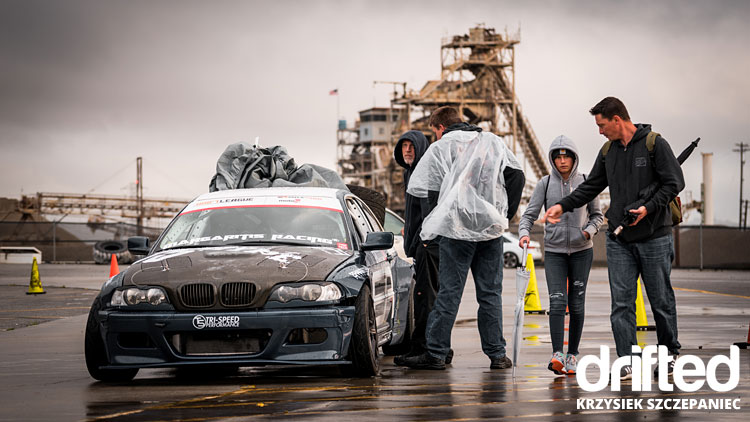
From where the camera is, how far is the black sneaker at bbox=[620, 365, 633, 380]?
7996 millimetres

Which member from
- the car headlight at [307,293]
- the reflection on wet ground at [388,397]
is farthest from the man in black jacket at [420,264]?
the car headlight at [307,293]

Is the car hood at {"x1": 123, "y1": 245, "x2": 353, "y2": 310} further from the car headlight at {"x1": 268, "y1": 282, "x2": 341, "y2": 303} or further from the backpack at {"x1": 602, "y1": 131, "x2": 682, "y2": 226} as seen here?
the backpack at {"x1": 602, "y1": 131, "x2": 682, "y2": 226}

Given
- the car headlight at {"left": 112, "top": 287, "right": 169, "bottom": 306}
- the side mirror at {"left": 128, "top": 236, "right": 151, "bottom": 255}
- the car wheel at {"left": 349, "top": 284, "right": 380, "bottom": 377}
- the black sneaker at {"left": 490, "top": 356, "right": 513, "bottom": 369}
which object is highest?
the side mirror at {"left": 128, "top": 236, "right": 151, "bottom": 255}

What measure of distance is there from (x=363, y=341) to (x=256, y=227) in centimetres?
164

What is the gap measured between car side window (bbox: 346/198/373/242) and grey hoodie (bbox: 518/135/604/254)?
1368 millimetres

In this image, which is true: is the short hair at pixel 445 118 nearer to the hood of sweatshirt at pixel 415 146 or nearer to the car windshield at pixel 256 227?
the hood of sweatshirt at pixel 415 146

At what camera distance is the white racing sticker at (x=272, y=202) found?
939 centimetres

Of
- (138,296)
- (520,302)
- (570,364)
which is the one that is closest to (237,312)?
(138,296)

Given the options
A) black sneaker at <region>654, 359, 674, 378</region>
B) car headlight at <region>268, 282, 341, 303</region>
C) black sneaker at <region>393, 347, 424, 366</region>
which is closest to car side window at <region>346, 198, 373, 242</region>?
black sneaker at <region>393, 347, 424, 366</region>

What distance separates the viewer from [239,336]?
25.6ft

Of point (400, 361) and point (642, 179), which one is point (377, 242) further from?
point (642, 179)

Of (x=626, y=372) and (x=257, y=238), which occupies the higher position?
(x=257, y=238)

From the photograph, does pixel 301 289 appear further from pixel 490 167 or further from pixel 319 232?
pixel 490 167

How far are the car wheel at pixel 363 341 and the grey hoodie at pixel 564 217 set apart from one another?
4.71ft
